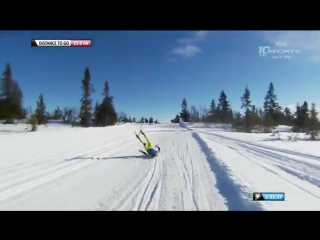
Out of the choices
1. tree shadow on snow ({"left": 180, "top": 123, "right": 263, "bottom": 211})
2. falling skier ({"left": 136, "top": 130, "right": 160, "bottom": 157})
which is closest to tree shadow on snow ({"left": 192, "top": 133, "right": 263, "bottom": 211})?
tree shadow on snow ({"left": 180, "top": 123, "right": 263, "bottom": 211})

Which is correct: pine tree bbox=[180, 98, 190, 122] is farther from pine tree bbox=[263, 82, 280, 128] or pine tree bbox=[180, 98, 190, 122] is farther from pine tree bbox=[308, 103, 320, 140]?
pine tree bbox=[308, 103, 320, 140]

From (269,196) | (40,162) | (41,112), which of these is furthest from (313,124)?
(40,162)

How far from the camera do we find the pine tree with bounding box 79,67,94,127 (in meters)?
2.25

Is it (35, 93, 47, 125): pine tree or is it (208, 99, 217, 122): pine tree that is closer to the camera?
(35, 93, 47, 125): pine tree

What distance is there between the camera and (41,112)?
2.36 metres

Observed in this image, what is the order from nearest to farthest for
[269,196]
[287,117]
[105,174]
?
[269,196], [105,174], [287,117]

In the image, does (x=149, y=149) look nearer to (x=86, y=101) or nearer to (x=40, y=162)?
(x=86, y=101)

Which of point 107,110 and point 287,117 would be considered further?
point 287,117

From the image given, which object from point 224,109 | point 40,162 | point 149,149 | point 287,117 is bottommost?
point 40,162

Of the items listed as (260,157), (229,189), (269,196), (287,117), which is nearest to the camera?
(269,196)

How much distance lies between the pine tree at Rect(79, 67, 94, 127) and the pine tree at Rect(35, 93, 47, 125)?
0.43 meters

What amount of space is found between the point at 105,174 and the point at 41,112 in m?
1.16
